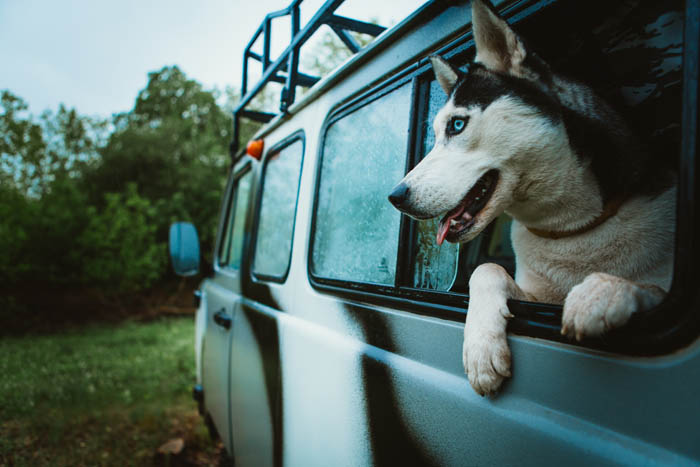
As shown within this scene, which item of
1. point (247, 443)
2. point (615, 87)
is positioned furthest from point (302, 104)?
point (247, 443)

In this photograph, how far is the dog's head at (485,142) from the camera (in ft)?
4.29

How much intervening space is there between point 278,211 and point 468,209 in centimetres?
141

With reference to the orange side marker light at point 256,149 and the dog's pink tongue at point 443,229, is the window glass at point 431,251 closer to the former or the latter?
the dog's pink tongue at point 443,229

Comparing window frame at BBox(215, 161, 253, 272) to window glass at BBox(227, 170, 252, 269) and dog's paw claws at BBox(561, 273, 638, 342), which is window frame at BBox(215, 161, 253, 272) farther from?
dog's paw claws at BBox(561, 273, 638, 342)

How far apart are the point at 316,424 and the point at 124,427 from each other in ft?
11.2

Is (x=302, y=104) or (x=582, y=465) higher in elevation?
(x=302, y=104)

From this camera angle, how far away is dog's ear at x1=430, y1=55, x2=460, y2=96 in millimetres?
1327

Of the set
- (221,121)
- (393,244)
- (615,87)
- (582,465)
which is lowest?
(582,465)

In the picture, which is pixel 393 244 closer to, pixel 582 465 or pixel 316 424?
pixel 316 424

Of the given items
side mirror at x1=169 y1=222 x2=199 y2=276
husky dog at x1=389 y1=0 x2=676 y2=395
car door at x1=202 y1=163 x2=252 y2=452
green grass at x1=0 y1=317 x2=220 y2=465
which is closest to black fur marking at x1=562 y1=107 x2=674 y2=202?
husky dog at x1=389 y1=0 x2=676 y2=395

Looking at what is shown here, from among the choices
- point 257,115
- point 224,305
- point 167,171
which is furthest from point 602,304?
point 167,171

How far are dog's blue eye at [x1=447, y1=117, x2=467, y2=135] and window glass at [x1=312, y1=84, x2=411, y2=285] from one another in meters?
0.15

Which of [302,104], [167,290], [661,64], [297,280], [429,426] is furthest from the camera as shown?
[167,290]

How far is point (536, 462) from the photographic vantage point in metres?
0.84
